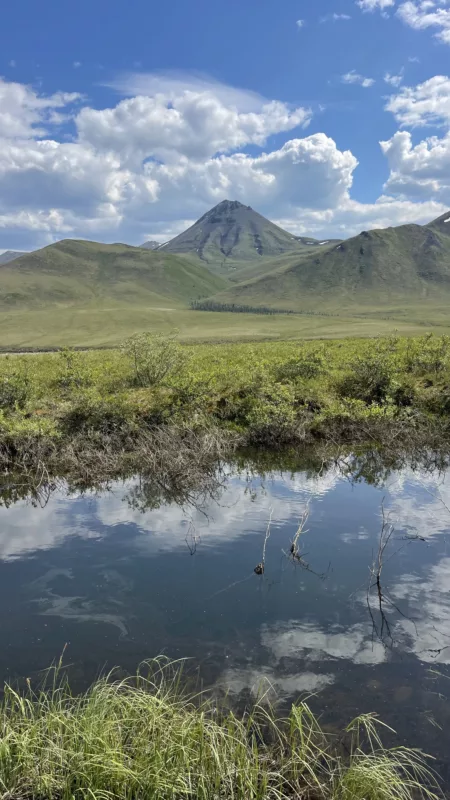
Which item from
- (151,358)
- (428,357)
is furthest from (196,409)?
(428,357)

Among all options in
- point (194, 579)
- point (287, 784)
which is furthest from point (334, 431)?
point (287, 784)

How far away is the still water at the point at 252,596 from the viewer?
34.4 ft

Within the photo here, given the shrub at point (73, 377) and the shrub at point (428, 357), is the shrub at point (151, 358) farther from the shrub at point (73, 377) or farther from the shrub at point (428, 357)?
the shrub at point (428, 357)

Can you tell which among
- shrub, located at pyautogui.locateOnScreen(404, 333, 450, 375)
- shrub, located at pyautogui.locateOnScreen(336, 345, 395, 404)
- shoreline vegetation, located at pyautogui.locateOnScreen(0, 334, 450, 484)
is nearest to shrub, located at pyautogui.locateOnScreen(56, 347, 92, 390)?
shoreline vegetation, located at pyautogui.locateOnScreen(0, 334, 450, 484)

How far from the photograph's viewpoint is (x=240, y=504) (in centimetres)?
2061

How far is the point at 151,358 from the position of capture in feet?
107

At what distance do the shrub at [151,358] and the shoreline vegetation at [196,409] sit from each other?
2.7 inches

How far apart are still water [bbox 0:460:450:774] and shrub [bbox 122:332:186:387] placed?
502 inches

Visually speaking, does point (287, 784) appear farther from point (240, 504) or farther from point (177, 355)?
point (177, 355)

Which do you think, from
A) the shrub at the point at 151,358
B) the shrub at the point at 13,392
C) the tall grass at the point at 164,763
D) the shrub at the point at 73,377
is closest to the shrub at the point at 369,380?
the shrub at the point at 151,358

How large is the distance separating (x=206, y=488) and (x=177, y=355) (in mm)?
13087

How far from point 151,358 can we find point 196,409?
6.02 meters

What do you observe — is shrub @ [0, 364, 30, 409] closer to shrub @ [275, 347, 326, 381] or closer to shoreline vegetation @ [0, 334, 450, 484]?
shoreline vegetation @ [0, 334, 450, 484]

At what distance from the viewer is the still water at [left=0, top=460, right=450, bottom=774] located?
413 inches
